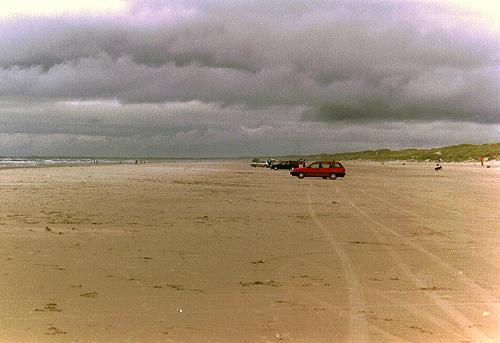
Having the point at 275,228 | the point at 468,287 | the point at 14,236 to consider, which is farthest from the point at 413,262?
the point at 14,236

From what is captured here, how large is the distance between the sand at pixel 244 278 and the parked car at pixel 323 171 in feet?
101

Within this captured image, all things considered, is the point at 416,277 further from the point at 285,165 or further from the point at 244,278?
the point at 285,165

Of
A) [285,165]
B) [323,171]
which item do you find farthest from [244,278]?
[285,165]

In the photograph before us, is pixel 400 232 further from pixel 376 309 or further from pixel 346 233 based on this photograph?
pixel 376 309

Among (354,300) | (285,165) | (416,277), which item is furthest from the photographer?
(285,165)

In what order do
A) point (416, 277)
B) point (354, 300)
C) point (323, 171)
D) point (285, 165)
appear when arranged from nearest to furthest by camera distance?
point (354, 300) < point (416, 277) < point (323, 171) < point (285, 165)

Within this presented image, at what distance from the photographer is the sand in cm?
614

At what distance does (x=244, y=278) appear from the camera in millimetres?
8578

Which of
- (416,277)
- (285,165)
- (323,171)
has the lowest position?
(416,277)

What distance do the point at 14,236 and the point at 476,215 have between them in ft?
48.0

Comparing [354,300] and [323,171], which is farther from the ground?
[323,171]

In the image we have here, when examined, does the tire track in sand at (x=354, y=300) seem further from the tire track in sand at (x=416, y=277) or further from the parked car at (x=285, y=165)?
the parked car at (x=285, y=165)

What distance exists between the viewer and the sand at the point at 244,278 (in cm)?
614

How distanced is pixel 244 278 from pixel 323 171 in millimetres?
40400
